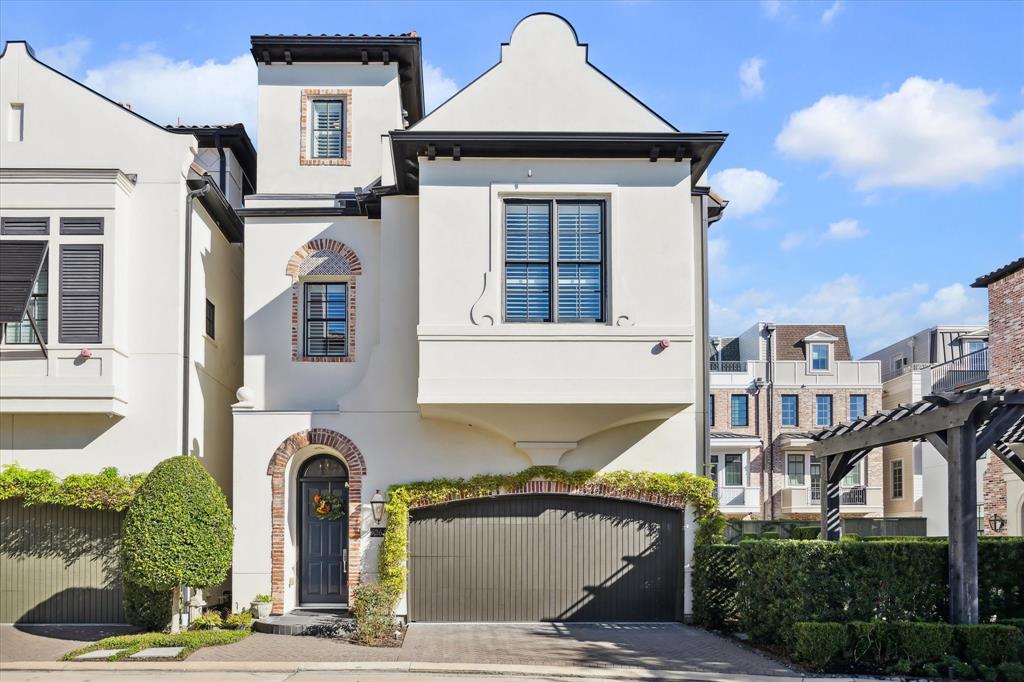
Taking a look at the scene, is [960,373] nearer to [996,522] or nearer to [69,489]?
[996,522]

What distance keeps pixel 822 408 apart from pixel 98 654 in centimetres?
3442

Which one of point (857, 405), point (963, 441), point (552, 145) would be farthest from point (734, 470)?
point (963, 441)

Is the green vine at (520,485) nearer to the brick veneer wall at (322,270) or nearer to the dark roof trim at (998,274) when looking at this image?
the brick veneer wall at (322,270)

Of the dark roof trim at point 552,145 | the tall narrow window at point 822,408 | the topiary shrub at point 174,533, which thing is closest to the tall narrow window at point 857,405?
the tall narrow window at point 822,408

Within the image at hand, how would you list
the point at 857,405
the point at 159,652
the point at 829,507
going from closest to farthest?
1. the point at 159,652
2. the point at 829,507
3. the point at 857,405

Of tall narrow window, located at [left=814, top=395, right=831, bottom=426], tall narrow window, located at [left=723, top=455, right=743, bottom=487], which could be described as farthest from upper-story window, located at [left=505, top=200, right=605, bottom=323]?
tall narrow window, located at [left=814, top=395, right=831, bottom=426]

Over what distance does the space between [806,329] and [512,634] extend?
32.1 meters

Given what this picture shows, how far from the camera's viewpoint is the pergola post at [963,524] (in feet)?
39.3

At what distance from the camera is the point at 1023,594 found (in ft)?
41.5

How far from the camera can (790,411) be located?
138 ft

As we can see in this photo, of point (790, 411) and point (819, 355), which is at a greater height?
point (819, 355)

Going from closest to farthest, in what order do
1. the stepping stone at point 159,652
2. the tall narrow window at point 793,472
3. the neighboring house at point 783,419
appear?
the stepping stone at point 159,652
the neighboring house at point 783,419
the tall narrow window at point 793,472

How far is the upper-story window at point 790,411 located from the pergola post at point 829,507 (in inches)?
1090

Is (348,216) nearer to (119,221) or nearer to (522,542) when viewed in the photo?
(119,221)
